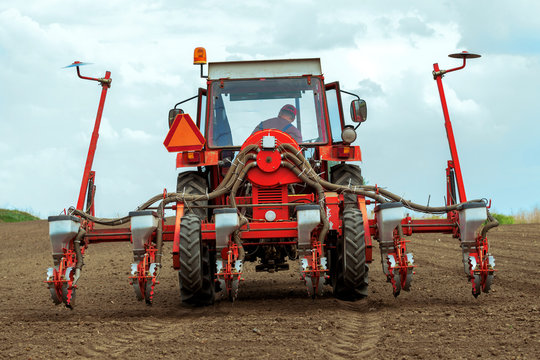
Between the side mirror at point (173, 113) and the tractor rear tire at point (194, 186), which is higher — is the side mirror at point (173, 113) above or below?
above

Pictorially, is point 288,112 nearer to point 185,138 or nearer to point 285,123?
point 285,123

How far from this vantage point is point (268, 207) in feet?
30.5

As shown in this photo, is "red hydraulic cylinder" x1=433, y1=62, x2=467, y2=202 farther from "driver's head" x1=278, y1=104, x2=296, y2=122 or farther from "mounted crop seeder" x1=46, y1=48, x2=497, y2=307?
"driver's head" x1=278, y1=104, x2=296, y2=122

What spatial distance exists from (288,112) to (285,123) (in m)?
0.21

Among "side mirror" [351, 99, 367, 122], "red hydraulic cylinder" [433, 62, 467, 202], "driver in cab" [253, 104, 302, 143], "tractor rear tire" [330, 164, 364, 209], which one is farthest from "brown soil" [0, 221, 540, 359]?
"side mirror" [351, 99, 367, 122]

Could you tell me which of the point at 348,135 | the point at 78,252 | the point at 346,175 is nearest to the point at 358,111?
the point at 348,135

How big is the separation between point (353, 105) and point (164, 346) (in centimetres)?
491

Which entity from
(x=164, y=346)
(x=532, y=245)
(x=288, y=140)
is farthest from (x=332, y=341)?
(x=532, y=245)

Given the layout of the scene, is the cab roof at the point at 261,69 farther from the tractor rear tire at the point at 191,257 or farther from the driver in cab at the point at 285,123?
the tractor rear tire at the point at 191,257

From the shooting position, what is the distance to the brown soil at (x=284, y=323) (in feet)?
21.5

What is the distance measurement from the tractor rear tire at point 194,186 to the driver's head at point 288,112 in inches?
54.3

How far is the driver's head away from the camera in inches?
419

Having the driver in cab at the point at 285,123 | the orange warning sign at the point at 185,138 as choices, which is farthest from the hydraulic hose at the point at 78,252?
the driver in cab at the point at 285,123

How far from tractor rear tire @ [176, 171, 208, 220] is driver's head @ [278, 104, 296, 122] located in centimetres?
138
